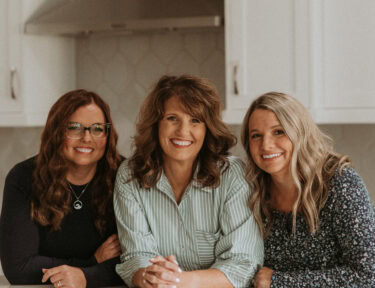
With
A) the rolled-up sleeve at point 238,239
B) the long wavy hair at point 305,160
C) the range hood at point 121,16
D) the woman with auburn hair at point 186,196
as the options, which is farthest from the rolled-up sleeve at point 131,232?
the range hood at point 121,16

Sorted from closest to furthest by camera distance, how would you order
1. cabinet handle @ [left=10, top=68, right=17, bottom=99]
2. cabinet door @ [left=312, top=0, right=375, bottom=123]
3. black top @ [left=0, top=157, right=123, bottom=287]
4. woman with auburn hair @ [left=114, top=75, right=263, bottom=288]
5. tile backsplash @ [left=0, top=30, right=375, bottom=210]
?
woman with auburn hair @ [left=114, top=75, right=263, bottom=288] → black top @ [left=0, top=157, right=123, bottom=287] → cabinet door @ [left=312, top=0, right=375, bottom=123] → cabinet handle @ [left=10, top=68, right=17, bottom=99] → tile backsplash @ [left=0, top=30, right=375, bottom=210]

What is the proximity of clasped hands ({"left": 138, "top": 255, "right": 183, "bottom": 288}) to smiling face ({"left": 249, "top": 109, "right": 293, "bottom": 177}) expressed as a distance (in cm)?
42

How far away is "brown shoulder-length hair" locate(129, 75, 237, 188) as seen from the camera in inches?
70.8

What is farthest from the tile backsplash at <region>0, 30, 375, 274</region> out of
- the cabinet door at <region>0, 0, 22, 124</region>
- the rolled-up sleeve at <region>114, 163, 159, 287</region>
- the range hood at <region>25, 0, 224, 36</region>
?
the rolled-up sleeve at <region>114, 163, 159, 287</region>

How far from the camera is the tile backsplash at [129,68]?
113 inches

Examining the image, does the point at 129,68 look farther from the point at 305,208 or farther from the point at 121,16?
the point at 305,208

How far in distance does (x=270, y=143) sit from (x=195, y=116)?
0.26 m

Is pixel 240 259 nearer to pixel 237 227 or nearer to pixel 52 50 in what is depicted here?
→ pixel 237 227

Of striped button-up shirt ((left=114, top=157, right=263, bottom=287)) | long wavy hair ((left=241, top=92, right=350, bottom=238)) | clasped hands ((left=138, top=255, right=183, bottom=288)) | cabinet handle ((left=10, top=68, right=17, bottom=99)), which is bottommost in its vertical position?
clasped hands ((left=138, top=255, right=183, bottom=288))

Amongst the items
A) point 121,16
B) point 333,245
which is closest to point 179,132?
point 333,245

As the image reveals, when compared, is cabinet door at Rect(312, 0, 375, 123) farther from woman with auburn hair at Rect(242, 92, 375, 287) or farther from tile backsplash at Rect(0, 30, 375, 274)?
woman with auburn hair at Rect(242, 92, 375, 287)

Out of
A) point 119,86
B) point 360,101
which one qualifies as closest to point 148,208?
point 360,101

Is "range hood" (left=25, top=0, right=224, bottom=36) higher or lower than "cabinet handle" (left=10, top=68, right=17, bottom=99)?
higher

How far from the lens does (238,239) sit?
68.9 inches
